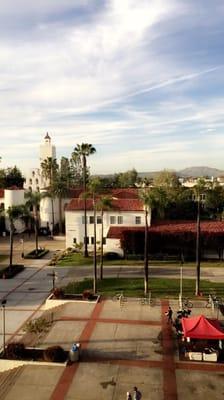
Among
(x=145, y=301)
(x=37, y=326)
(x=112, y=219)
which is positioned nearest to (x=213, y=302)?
(x=145, y=301)

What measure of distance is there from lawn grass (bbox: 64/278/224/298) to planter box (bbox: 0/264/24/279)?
724 cm

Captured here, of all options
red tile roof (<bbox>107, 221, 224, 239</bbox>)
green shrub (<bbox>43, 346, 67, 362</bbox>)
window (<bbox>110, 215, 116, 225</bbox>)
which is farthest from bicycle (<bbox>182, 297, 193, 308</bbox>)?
window (<bbox>110, 215, 116, 225</bbox>)

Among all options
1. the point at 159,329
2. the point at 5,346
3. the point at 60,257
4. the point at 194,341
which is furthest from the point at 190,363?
the point at 60,257

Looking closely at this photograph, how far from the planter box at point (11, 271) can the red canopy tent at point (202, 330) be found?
76.9ft

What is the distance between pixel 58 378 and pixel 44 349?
2.85m

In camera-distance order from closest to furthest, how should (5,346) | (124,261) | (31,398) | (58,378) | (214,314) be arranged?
(31,398) → (58,378) → (5,346) → (214,314) → (124,261)

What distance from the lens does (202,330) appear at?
81.8 feet

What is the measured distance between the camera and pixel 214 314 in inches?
1235

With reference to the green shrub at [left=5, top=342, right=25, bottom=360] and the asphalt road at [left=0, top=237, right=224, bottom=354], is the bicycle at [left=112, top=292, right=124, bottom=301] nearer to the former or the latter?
the asphalt road at [left=0, top=237, right=224, bottom=354]

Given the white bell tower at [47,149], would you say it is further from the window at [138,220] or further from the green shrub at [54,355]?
the green shrub at [54,355]

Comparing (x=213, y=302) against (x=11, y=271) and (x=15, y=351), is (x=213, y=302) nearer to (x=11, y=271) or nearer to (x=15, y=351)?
(x=15, y=351)

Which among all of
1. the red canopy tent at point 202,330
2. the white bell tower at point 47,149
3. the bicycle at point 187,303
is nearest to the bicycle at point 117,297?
the bicycle at point 187,303

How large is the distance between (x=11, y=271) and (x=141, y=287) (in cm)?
1499

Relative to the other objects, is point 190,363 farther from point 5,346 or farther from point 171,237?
point 171,237
